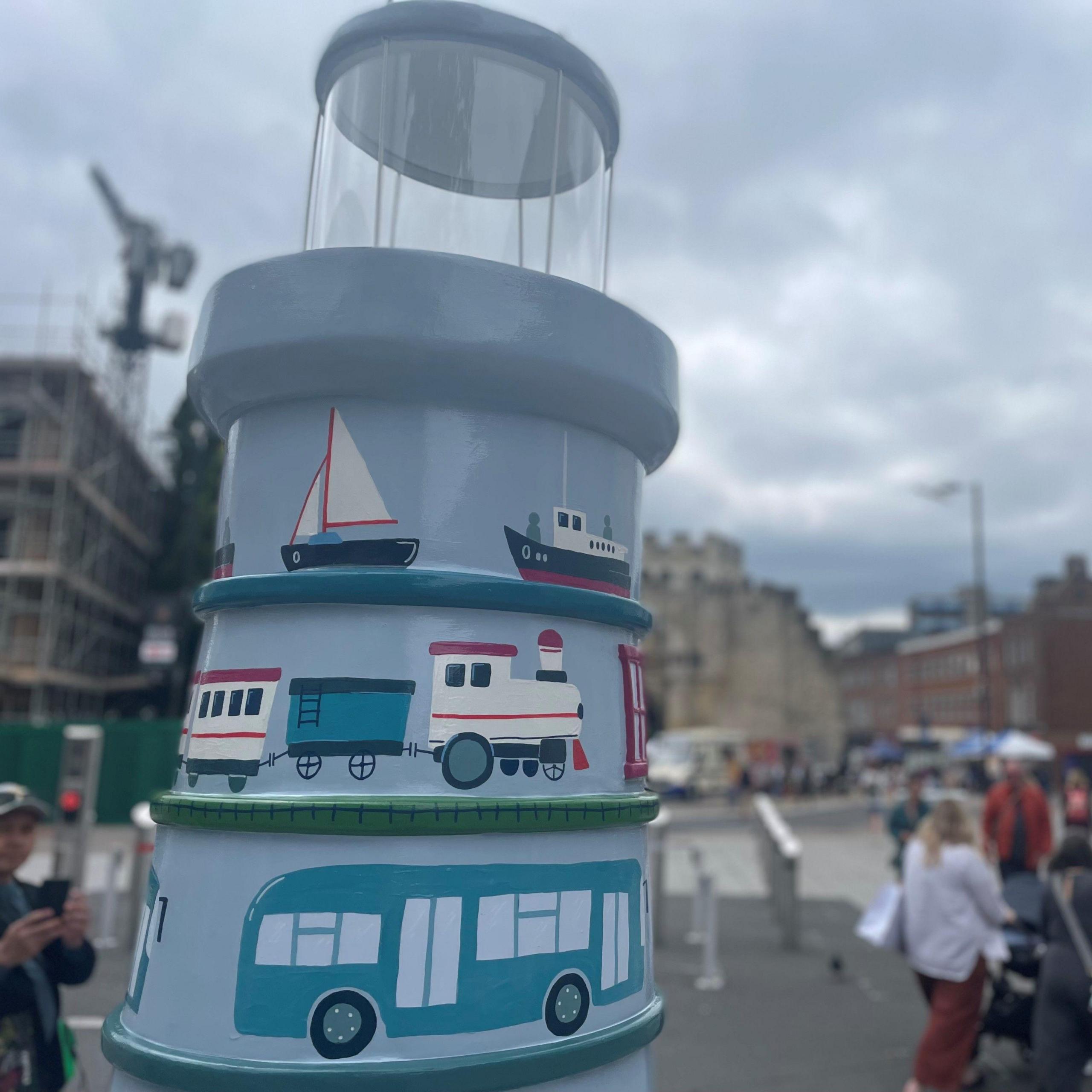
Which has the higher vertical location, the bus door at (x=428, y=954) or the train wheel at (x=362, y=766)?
the train wheel at (x=362, y=766)

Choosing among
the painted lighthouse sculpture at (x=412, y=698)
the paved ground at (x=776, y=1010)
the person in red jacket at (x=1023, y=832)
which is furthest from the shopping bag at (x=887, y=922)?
the painted lighthouse sculpture at (x=412, y=698)

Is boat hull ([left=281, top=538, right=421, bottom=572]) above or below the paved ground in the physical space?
above

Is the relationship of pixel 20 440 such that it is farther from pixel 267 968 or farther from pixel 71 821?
pixel 267 968

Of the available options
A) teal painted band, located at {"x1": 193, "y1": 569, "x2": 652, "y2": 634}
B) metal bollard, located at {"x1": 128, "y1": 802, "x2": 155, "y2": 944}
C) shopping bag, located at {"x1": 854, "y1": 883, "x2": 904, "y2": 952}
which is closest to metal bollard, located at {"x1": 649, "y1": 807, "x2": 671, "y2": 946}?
shopping bag, located at {"x1": 854, "y1": 883, "x2": 904, "y2": 952}

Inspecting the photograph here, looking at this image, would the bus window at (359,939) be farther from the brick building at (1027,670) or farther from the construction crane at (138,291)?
the brick building at (1027,670)

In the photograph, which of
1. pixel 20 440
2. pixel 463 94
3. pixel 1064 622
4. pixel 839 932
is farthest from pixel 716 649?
pixel 463 94

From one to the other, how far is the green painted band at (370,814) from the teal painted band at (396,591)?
419 mm

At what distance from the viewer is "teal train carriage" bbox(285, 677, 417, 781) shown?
2070mm

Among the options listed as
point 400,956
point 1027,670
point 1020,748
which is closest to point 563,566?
point 400,956

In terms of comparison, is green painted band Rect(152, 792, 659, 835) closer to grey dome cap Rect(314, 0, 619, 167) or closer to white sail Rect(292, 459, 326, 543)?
white sail Rect(292, 459, 326, 543)

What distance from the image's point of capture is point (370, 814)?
201 centimetres

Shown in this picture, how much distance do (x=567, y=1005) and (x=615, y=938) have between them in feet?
0.69

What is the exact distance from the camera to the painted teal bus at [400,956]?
1.95m

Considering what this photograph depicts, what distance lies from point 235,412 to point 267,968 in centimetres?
130
